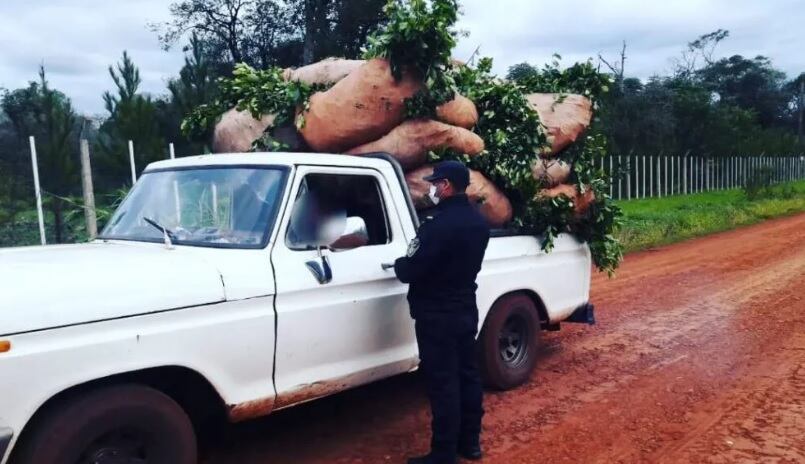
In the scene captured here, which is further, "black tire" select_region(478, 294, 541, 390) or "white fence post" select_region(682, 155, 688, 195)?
"white fence post" select_region(682, 155, 688, 195)

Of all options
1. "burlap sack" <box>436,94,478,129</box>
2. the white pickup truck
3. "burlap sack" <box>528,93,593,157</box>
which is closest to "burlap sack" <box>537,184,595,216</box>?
"burlap sack" <box>528,93,593,157</box>

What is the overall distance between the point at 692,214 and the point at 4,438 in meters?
19.1

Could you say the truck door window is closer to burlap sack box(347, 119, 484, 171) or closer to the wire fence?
burlap sack box(347, 119, 484, 171)

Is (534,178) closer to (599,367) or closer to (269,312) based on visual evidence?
(599,367)

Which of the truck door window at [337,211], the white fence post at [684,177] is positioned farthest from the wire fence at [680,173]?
the truck door window at [337,211]

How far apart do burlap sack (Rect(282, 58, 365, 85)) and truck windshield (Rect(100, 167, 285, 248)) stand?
164 cm

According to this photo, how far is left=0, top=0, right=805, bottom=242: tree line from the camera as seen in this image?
9.71 meters

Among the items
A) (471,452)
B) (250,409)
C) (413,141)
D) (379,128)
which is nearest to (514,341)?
(471,452)

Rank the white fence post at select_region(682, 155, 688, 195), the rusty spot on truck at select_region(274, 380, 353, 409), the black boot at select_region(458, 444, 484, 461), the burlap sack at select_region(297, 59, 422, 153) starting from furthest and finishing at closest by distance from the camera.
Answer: the white fence post at select_region(682, 155, 688, 195) < the burlap sack at select_region(297, 59, 422, 153) < the black boot at select_region(458, 444, 484, 461) < the rusty spot on truck at select_region(274, 380, 353, 409)

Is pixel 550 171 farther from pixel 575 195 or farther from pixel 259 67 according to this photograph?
pixel 259 67

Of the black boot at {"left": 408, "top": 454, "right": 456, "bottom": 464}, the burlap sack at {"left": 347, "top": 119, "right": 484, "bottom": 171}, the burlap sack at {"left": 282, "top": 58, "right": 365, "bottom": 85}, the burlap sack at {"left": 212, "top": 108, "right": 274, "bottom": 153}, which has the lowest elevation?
the black boot at {"left": 408, "top": 454, "right": 456, "bottom": 464}

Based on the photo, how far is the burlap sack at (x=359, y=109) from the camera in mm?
5164

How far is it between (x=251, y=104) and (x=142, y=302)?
2750mm

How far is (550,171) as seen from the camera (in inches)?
240
